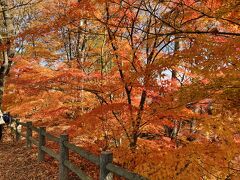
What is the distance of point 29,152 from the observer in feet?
34.7

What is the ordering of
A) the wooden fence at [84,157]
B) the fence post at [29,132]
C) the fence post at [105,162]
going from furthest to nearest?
the fence post at [29,132], the fence post at [105,162], the wooden fence at [84,157]

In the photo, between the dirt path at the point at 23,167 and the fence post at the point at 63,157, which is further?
the dirt path at the point at 23,167

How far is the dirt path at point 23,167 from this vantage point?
7941 mm

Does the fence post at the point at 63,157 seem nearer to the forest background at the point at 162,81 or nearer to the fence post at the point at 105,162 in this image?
the forest background at the point at 162,81

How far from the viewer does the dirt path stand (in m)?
7.94

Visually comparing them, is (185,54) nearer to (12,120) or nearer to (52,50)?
(12,120)

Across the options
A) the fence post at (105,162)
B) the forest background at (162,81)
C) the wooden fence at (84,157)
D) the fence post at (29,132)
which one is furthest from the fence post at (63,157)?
the fence post at (29,132)

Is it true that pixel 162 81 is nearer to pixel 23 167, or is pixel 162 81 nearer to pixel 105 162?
pixel 105 162

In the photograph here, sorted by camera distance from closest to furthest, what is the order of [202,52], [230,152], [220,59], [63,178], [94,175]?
[220,59] < [202,52] < [230,152] < [63,178] < [94,175]

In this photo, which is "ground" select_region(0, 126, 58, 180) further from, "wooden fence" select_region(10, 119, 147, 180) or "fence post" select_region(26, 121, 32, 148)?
"wooden fence" select_region(10, 119, 147, 180)

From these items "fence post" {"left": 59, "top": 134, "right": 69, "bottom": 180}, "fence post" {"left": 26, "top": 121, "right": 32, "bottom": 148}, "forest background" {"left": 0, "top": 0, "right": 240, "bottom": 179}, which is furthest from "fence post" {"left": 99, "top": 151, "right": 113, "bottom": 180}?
"fence post" {"left": 26, "top": 121, "right": 32, "bottom": 148}

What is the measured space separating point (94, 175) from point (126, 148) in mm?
1855

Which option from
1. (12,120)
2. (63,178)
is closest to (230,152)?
(63,178)

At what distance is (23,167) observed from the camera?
877 cm
